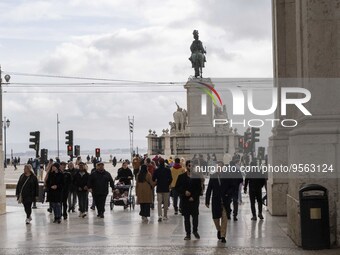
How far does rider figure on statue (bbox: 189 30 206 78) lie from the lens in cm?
7381

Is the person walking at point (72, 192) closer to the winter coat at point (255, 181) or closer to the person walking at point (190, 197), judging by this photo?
the winter coat at point (255, 181)

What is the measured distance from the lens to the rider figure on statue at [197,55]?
242 ft

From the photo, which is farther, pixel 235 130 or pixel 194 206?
pixel 235 130

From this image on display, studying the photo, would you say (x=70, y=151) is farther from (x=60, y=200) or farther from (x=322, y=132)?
(x=322, y=132)

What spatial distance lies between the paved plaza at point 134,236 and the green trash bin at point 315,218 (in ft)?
0.79

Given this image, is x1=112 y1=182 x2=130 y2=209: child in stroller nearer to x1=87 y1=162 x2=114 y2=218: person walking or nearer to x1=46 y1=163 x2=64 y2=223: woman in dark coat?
x1=87 y1=162 x2=114 y2=218: person walking

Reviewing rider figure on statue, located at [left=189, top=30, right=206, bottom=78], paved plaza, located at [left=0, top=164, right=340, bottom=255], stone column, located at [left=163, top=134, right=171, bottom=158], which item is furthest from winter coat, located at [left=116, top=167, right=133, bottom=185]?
stone column, located at [left=163, top=134, right=171, bottom=158]

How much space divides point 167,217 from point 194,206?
5208 mm

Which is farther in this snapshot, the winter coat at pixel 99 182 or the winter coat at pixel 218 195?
the winter coat at pixel 99 182

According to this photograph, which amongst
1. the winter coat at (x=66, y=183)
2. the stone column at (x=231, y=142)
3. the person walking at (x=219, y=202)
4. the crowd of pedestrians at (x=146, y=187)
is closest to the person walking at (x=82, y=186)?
Answer: the crowd of pedestrians at (x=146, y=187)

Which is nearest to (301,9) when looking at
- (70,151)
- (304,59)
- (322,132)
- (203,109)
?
(304,59)

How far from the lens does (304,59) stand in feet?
49.1

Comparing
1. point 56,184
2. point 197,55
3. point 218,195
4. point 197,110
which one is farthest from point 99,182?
point 197,55

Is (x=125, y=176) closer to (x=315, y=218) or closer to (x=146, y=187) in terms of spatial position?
(x=146, y=187)
